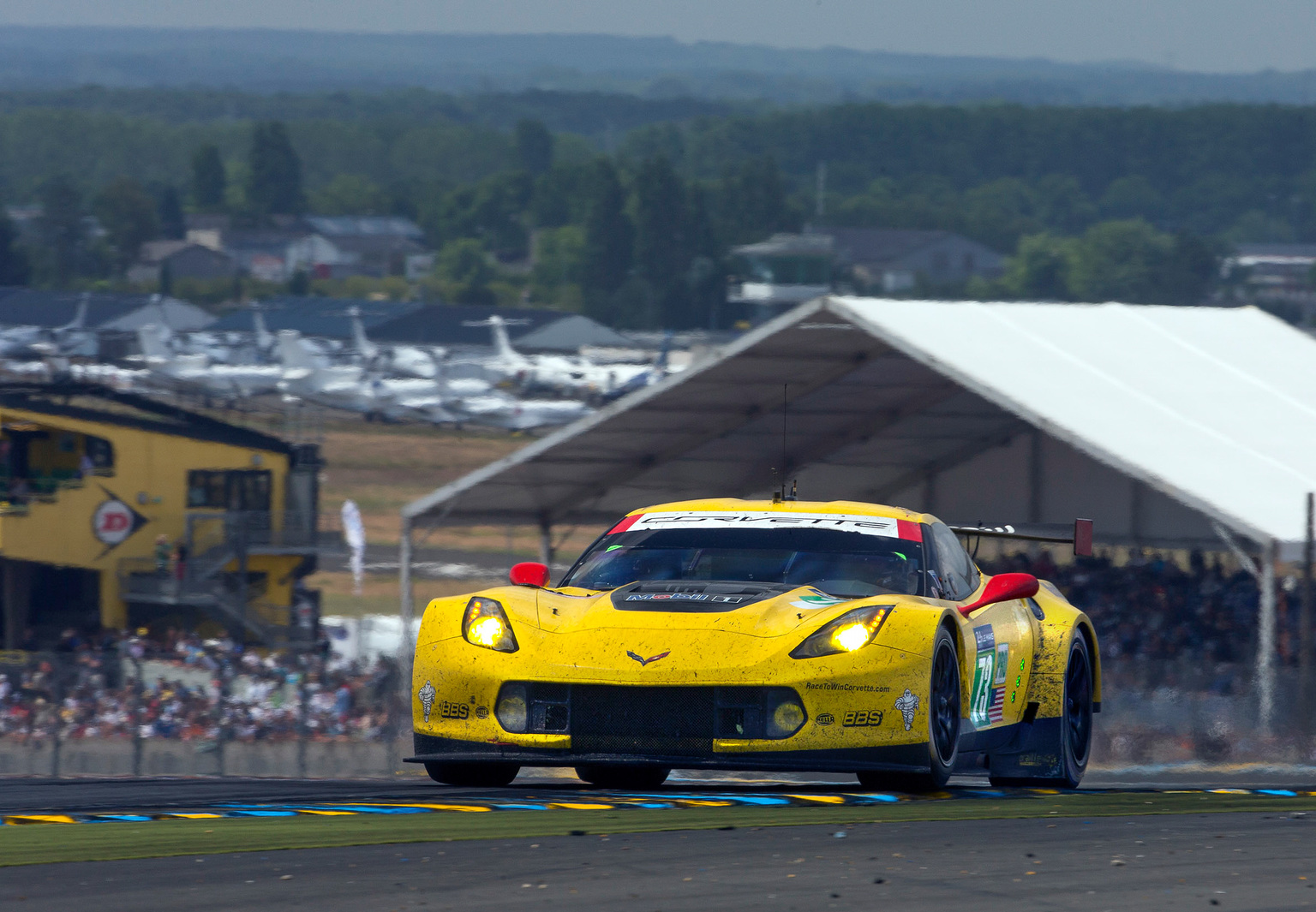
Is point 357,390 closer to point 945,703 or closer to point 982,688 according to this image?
point 982,688

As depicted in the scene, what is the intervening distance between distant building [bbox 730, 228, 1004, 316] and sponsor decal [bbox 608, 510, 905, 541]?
491 feet

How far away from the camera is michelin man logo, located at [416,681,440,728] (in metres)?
7.91

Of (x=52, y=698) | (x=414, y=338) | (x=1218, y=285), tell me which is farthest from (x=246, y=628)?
(x=1218, y=285)

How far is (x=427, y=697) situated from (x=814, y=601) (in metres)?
1.60

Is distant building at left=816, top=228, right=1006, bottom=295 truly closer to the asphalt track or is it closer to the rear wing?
the rear wing

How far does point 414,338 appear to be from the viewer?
144m

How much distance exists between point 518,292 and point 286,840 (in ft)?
578

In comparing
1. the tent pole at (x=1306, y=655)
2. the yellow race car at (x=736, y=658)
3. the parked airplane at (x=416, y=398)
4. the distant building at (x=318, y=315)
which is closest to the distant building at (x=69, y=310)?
the distant building at (x=318, y=315)

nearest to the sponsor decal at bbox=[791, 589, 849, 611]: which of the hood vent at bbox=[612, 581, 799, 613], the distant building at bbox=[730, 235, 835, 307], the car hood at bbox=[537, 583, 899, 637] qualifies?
the car hood at bbox=[537, 583, 899, 637]

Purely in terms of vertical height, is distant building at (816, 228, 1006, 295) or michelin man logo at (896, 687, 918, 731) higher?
distant building at (816, 228, 1006, 295)

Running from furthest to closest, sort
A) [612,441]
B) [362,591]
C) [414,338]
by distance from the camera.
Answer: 1. [414,338]
2. [362,591]
3. [612,441]

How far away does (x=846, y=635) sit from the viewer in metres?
7.54

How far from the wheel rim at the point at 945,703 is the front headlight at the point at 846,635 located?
0.31m

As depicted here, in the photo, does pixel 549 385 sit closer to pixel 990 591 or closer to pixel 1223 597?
pixel 1223 597
